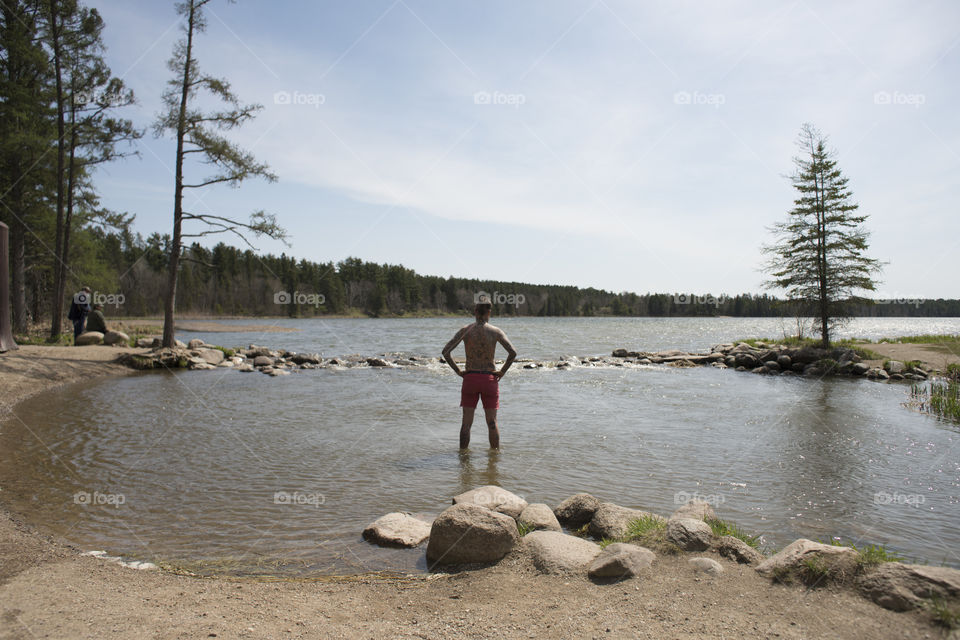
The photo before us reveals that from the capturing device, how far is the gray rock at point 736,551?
4656 millimetres

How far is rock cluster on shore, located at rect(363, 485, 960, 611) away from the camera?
3.85m

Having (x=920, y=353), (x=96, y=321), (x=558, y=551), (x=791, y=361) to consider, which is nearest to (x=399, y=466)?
(x=558, y=551)

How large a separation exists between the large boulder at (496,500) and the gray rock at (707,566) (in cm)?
204

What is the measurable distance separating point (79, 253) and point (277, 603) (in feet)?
108

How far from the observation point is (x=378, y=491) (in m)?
7.46

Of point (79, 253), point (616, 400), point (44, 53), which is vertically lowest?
point (616, 400)

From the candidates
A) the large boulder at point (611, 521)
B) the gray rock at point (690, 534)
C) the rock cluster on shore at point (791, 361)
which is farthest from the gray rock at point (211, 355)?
the gray rock at point (690, 534)

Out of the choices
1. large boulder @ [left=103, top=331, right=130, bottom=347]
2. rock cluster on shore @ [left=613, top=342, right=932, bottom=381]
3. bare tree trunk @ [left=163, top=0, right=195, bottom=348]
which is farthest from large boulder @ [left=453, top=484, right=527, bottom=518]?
large boulder @ [left=103, top=331, right=130, bottom=347]

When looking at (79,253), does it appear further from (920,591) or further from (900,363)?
(900,363)

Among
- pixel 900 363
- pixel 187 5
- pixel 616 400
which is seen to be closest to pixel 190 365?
pixel 187 5

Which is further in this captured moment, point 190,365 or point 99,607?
point 190,365

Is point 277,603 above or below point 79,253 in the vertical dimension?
below

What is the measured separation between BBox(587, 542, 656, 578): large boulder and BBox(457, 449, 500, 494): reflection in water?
3.12 meters

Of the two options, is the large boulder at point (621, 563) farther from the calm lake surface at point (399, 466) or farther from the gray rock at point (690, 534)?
the calm lake surface at point (399, 466)
